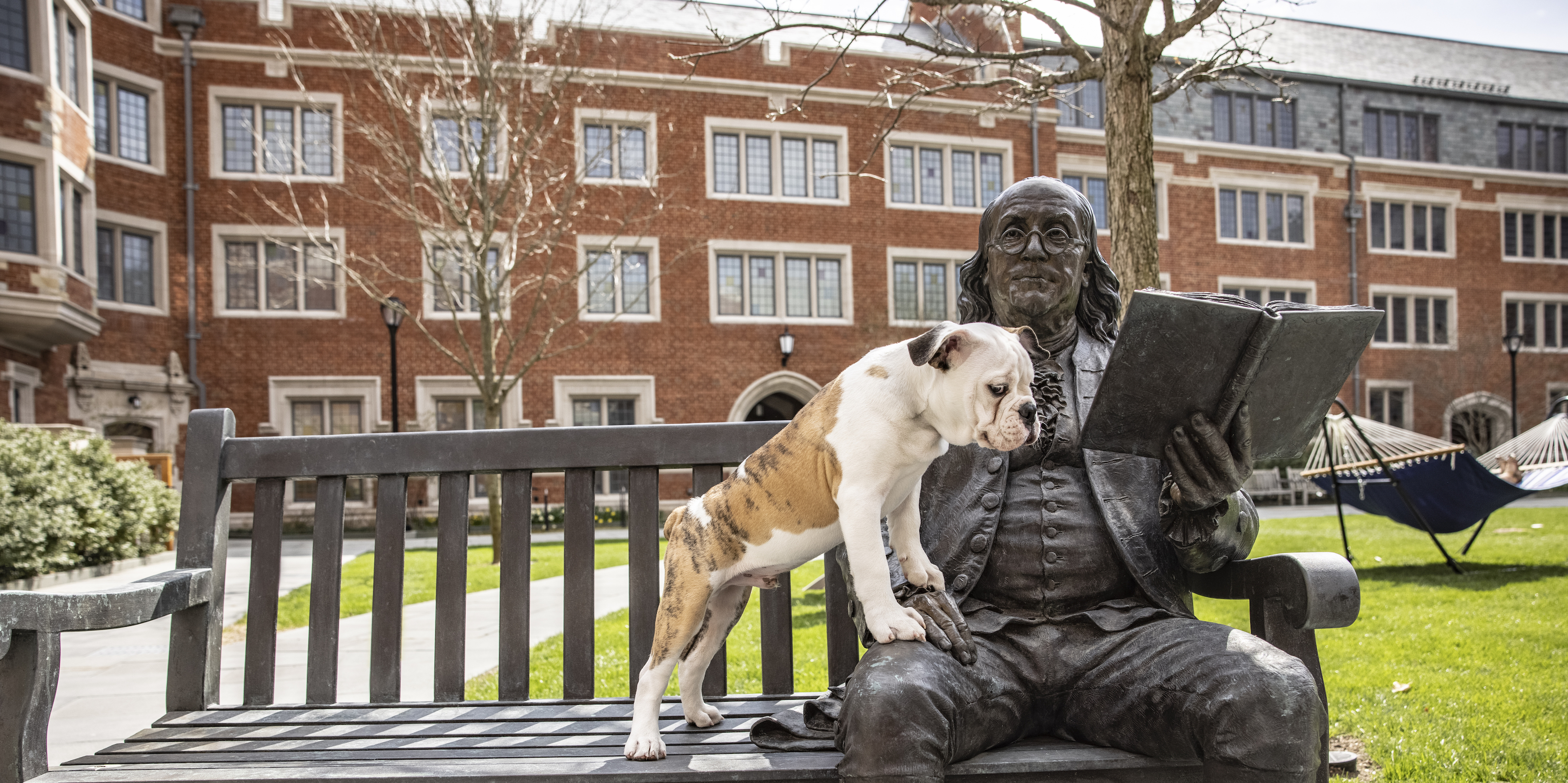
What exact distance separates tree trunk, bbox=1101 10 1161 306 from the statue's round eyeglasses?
3355 mm

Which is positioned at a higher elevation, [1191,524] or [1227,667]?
[1191,524]

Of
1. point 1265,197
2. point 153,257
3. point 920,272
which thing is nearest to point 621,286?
point 920,272

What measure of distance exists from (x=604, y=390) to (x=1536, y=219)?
29186mm

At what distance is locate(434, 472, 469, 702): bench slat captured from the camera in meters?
3.04

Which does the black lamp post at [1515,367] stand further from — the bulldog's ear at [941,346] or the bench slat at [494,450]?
the bulldog's ear at [941,346]

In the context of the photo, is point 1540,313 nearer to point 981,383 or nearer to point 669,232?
point 669,232

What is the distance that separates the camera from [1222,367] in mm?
2037

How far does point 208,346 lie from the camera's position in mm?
20297

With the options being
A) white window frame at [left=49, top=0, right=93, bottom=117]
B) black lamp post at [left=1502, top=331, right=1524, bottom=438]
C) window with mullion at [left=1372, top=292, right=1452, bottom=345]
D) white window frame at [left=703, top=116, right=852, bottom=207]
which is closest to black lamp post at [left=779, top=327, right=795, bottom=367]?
white window frame at [left=703, top=116, right=852, bottom=207]

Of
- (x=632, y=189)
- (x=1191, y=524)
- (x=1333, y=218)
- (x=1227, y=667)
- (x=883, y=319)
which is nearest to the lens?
(x=1227, y=667)

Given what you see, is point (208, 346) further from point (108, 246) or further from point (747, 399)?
point (747, 399)

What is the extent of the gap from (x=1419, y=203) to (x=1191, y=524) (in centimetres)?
3342

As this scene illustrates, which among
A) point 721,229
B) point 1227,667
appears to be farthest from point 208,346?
point 1227,667

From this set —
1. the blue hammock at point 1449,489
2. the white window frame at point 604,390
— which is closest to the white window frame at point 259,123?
the white window frame at point 604,390
